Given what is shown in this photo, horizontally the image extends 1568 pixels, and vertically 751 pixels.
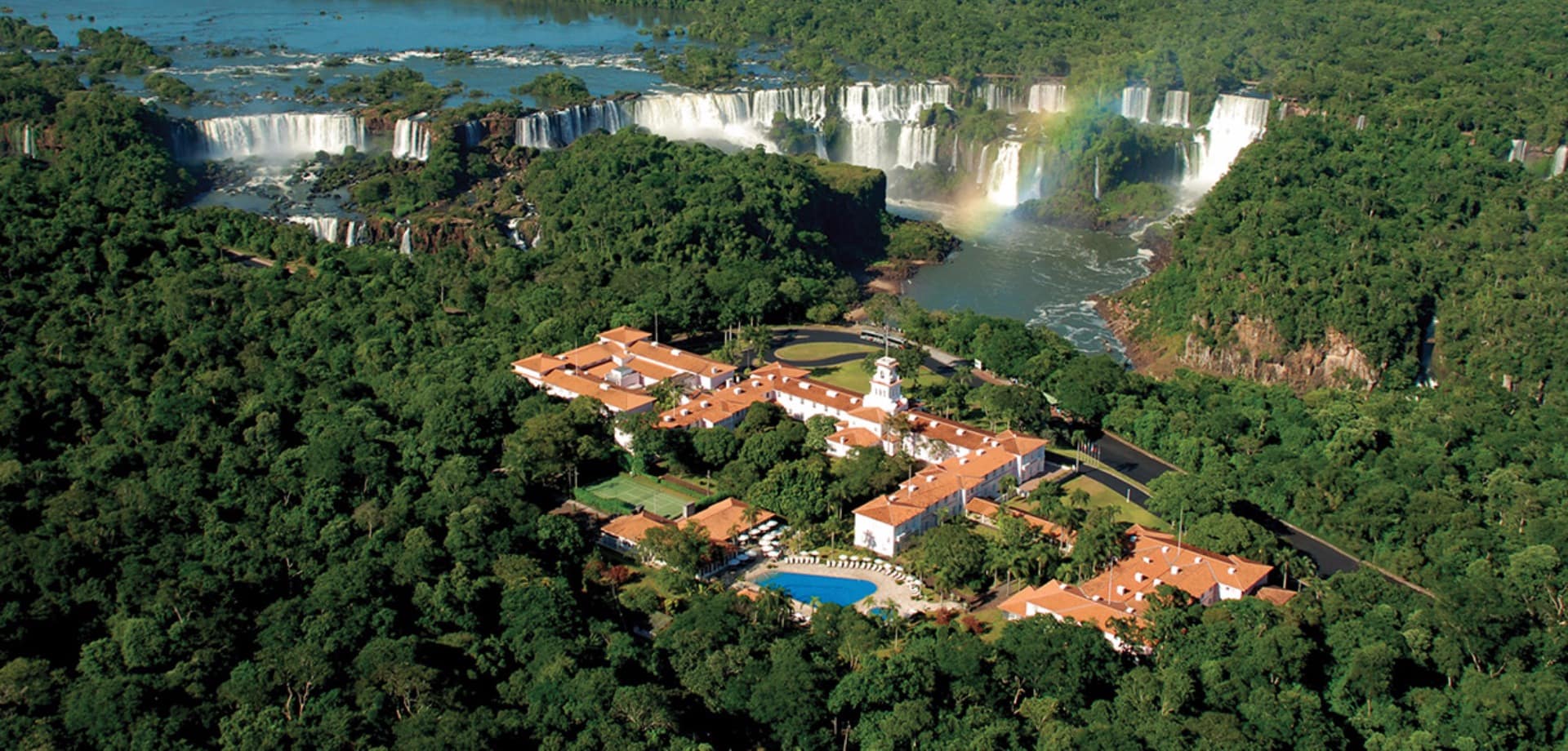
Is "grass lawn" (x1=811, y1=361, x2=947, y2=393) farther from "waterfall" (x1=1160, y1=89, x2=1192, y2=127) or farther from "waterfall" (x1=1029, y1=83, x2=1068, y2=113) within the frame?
"waterfall" (x1=1029, y1=83, x2=1068, y2=113)

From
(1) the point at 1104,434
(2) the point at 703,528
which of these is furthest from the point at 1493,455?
(2) the point at 703,528

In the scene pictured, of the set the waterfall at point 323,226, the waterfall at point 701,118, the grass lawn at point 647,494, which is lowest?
the grass lawn at point 647,494

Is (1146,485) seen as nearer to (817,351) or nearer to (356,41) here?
(817,351)

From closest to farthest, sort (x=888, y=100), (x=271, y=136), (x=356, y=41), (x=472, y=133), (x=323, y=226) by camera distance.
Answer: (x=323, y=226) < (x=472, y=133) < (x=271, y=136) < (x=888, y=100) < (x=356, y=41)

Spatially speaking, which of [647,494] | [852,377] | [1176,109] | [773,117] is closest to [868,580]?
[647,494]

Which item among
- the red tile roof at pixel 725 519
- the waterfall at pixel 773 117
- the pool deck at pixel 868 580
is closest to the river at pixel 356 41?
the waterfall at pixel 773 117

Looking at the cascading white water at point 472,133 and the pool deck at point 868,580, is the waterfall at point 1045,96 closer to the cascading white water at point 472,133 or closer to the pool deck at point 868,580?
the cascading white water at point 472,133
